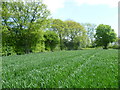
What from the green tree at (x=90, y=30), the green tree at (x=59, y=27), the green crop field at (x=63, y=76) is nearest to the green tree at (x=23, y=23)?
the green tree at (x=59, y=27)

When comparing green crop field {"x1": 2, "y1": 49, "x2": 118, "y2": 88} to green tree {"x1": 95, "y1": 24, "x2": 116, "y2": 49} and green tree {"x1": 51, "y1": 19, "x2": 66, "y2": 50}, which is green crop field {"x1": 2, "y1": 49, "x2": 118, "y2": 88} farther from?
green tree {"x1": 95, "y1": 24, "x2": 116, "y2": 49}

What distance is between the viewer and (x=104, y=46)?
153 feet

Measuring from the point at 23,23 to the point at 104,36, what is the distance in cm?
3328

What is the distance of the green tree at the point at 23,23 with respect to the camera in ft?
74.1

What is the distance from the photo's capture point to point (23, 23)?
2255cm

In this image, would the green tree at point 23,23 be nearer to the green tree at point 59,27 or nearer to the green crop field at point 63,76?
the green tree at point 59,27

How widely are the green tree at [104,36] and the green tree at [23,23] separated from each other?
2804 cm

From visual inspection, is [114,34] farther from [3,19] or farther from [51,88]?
[51,88]

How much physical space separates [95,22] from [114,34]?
34.9 ft

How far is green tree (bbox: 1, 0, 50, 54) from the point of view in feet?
74.1

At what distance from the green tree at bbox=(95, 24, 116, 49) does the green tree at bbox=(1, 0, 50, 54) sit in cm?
2804

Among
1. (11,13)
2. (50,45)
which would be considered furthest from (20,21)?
(50,45)

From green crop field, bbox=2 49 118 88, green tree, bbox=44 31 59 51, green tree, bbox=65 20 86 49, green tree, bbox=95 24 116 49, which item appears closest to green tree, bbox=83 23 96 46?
green tree, bbox=95 24 116 49

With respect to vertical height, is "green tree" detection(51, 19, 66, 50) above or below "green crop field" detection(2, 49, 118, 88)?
above
